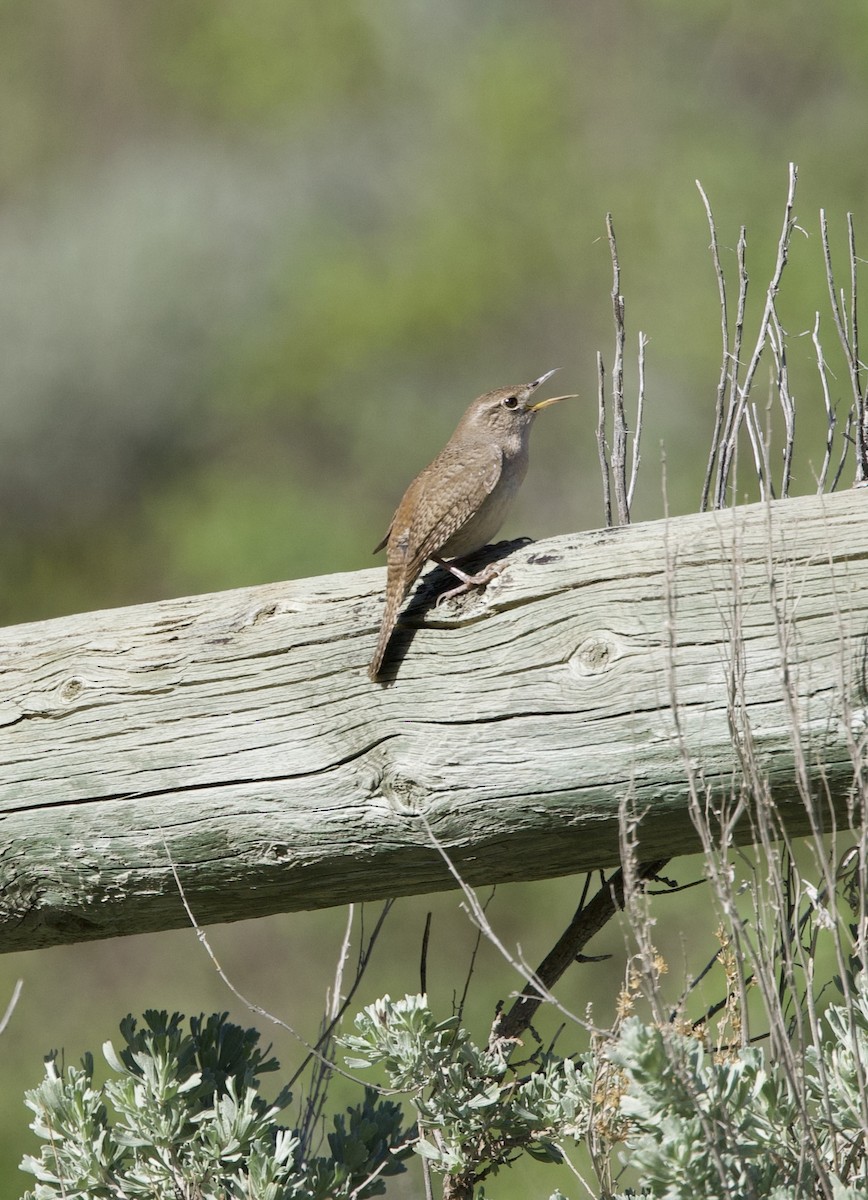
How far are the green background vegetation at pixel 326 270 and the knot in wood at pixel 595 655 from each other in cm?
965

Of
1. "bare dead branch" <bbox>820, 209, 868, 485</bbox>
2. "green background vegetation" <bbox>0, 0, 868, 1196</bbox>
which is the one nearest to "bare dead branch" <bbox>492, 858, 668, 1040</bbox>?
"bare dead branch" <bbox>820, 209, 868, 485</bbox>

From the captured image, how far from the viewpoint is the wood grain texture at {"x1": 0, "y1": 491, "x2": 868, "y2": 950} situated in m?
2.17

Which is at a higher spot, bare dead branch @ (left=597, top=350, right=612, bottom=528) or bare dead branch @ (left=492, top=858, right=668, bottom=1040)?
bare dead branch @ (left=597, top=350, right=612, bottom=528)

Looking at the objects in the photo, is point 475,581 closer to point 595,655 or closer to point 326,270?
point 595,655

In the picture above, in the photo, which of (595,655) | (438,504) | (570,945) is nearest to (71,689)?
(438,504)

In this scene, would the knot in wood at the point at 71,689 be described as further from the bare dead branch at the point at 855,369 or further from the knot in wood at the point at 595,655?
the bare dead branch at the point at 855,369

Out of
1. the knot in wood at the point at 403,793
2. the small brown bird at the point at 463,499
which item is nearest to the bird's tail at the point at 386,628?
the small brown bird at the point at 463,499

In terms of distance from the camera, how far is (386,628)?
2.48m

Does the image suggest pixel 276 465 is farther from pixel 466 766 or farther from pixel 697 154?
pixel 466 766

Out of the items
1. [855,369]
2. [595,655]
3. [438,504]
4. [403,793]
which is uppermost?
[855,369]

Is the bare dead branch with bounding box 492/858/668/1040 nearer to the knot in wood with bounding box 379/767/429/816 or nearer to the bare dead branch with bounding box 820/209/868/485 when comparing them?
the knot in wood with bounding box 379/767/429/816

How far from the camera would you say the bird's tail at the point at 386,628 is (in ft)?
8.05

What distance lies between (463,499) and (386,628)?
818 mm

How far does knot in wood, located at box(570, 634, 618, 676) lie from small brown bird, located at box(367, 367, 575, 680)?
0.31 meters
